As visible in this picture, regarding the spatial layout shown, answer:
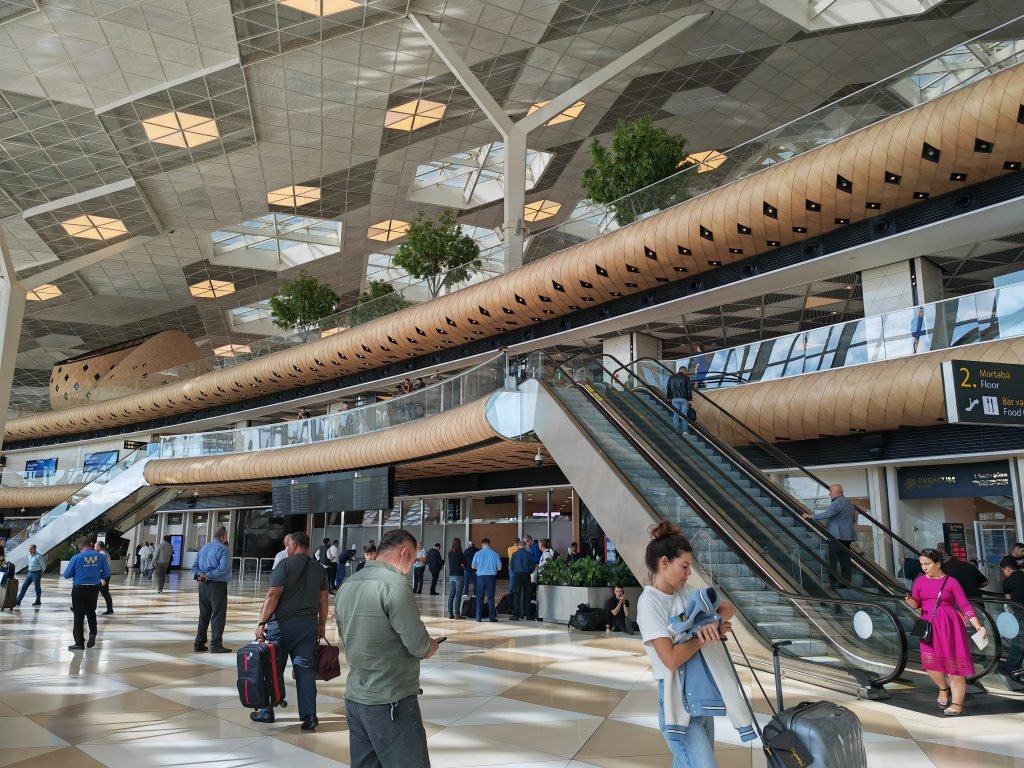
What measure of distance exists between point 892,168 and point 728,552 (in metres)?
7.31

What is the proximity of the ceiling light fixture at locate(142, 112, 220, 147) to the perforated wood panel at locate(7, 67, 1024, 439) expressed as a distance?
25.5 ft

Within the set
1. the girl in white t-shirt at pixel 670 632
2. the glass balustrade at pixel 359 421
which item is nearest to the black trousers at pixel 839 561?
the girl in white t-shirt at pixel 670 632

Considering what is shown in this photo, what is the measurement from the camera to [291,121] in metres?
25.6

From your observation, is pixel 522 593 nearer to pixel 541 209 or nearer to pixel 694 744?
pixel 694 744

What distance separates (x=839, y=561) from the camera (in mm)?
8758

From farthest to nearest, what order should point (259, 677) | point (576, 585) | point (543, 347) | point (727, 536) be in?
point (543, 347) < point (576, 585) < point (727, 536) < point (259, 677)

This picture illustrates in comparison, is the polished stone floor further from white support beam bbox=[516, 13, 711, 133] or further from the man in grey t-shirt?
white support beam bbox=[516, 13, 711, 133]

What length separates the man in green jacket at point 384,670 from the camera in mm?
3105

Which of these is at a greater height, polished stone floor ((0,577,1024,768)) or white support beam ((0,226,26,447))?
white support beam ((0,226,26,447))

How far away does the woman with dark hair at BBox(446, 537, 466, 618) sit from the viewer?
14438 mm

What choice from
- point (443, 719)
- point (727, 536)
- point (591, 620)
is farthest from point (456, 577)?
point (443, 719)

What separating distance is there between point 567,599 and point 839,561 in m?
5.47

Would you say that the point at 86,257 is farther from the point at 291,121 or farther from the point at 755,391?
the point at 755,391

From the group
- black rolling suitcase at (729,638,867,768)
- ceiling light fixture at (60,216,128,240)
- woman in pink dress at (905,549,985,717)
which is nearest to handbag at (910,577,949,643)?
woman in pink dress at (905,549,985,717)
